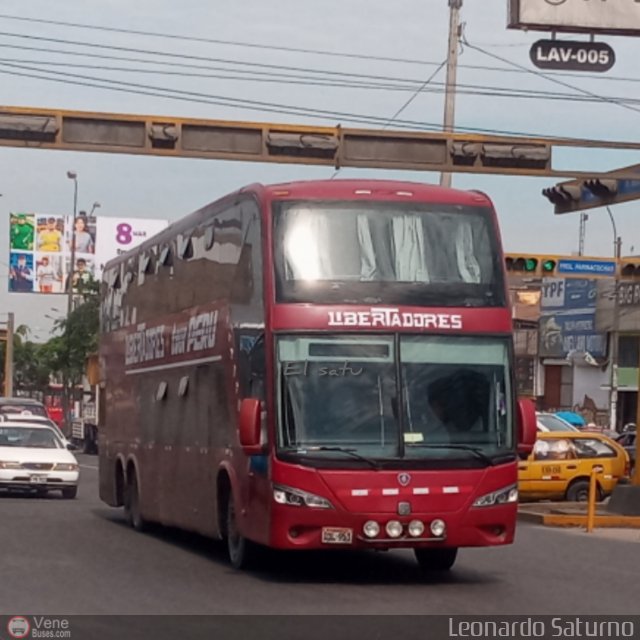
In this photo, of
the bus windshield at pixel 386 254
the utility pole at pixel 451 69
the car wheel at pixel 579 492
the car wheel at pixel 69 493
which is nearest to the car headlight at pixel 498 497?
the bus windshield at pixel 386 254

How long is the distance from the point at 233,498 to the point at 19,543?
3855 millimetres

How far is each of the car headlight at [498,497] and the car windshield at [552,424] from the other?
17.5m

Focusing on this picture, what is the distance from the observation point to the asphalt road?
13078 mm

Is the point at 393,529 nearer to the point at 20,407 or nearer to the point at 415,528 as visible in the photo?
the point at 415,528

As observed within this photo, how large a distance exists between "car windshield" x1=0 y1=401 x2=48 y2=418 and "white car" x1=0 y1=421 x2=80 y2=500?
678 inches

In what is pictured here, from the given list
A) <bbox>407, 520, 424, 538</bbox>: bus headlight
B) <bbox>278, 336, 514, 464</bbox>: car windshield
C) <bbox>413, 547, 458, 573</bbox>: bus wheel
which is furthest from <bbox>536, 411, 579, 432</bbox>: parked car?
<bbox>407, 520, 424, 538</bbox>: bus headlight

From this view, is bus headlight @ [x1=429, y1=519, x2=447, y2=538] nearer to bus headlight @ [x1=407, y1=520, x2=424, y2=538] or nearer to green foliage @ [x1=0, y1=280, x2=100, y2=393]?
bus headlight @ [x1=407, y1=520, x2=424, y2=538]

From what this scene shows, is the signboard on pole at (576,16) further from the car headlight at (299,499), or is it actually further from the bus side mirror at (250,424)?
the car headlight at (299,499)

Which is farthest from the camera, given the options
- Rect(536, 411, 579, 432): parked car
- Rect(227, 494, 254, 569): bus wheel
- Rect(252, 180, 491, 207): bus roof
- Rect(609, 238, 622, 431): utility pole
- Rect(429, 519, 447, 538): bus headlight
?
Rect(609, 238, 622, 431): utility pole

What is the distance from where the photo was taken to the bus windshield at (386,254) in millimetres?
14969

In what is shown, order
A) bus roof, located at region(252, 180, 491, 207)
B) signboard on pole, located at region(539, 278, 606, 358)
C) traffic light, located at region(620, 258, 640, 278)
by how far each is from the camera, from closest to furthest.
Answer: bus roof, located at region(252, 180, 491, 207)
traffic light, located at region(620, 258, 640, 278)
signboard on pole, located at region(539, 278, 606, 358)

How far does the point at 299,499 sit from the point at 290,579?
1.21 m

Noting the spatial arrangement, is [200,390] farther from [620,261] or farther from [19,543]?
[620,261]
